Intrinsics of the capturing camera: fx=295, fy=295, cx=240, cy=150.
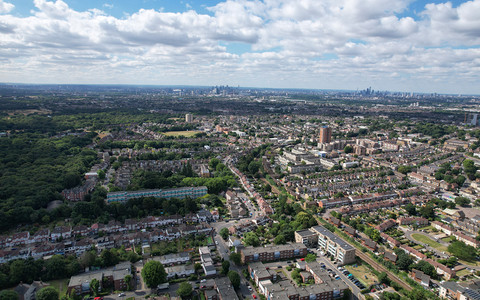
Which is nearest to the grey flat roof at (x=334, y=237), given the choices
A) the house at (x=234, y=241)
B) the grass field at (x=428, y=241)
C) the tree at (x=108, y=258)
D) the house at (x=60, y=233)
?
the house at (x=234, y=241)

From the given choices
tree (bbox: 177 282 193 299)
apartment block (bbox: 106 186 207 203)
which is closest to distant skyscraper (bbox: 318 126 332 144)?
apartment block (bbox: 106 186 207 203)

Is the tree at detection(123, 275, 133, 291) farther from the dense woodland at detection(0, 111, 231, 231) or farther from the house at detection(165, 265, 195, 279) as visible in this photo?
the dense woodland at detection(0, 111, 231, 231)

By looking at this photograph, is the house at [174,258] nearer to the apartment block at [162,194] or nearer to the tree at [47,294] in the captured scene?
the tree at [47,294]

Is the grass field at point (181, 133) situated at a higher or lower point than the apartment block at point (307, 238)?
higher

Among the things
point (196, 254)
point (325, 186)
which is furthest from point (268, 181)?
point (196, 254)

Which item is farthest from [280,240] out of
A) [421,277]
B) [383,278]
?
[421,277]

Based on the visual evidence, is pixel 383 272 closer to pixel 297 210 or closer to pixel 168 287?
pixel 297 210
